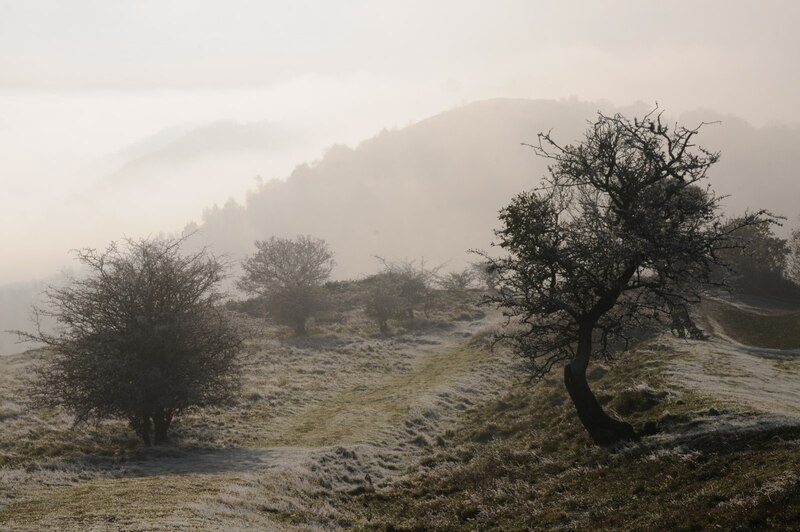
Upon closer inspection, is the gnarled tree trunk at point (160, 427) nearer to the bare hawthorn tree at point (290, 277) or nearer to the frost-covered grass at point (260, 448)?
the frost-covered grass at point (260, 448)

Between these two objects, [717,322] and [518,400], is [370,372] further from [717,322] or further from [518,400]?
[717,322]

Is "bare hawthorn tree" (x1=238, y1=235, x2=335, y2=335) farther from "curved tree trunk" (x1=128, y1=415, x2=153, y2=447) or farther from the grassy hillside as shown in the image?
"curved tree trunk" (x1=128, y1=415, x2=153, y2=447)

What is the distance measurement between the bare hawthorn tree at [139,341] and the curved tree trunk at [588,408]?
575 inches

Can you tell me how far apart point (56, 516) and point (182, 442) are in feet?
36.1

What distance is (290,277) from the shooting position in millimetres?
60219

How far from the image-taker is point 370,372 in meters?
40.8

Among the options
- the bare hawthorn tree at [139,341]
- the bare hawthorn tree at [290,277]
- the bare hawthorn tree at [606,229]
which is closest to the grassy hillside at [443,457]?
the bare hawthorn tree at [139,341]

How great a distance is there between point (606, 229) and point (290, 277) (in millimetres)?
47921

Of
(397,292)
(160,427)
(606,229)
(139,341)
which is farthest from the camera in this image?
(397,292)

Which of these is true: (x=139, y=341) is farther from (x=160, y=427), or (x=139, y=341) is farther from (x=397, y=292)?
(x=397, y=292)

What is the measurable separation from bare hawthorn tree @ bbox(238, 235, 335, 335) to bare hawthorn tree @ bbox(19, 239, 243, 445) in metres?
32.1

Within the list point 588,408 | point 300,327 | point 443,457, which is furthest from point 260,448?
point 300,327

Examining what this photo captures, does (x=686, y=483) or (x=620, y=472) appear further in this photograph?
(x=620, y=472)

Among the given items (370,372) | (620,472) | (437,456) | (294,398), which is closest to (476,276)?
(370,372)
